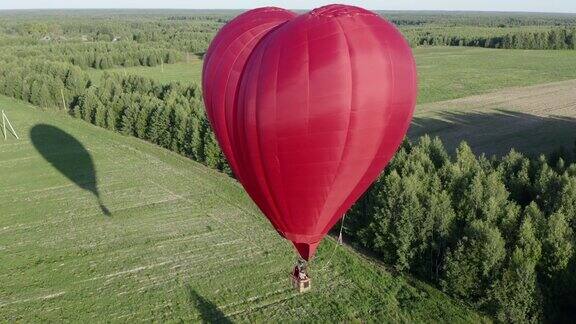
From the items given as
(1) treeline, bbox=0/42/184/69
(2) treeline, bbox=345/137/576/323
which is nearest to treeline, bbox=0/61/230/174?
(2) treeline, bbox=345/137/576/323

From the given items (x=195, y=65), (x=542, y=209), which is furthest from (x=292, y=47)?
(x=195, y=65)

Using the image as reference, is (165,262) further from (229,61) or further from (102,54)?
(102,54)

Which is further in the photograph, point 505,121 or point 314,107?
point 505,121

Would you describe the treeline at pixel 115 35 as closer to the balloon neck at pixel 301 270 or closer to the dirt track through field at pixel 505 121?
the dirt track through field at pixel 505 121

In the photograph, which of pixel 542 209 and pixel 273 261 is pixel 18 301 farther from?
pixel 542 209

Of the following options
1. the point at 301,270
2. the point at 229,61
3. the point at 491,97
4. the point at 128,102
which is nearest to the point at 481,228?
the point at 301,270

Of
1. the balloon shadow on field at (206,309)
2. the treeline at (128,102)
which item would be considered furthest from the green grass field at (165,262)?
the treeline at (128,102)

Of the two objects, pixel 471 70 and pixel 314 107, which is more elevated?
pixel 314 107
